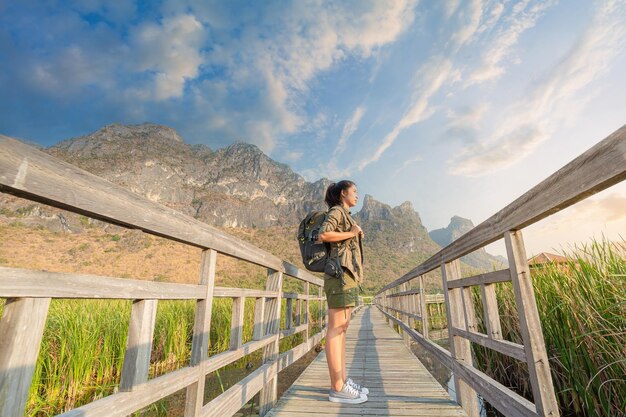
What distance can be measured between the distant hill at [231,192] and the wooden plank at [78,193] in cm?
4964

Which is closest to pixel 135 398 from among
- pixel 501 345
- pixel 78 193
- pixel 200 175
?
pixel 78 193

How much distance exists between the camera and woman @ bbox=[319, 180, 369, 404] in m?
2.13

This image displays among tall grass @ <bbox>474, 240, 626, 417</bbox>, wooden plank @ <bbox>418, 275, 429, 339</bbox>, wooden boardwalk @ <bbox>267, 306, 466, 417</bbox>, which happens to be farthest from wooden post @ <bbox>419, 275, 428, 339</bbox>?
tall grass @ <bbox>474, 240, 626, 417</bbox>

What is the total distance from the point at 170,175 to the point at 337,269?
277 feet

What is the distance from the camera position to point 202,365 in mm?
1319

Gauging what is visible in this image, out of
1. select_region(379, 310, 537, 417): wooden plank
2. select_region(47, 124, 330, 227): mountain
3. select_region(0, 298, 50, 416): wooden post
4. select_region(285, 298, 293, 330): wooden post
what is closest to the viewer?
select_region(0, 298, 50, 416): wooden post

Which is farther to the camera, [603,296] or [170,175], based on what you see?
[170,175]

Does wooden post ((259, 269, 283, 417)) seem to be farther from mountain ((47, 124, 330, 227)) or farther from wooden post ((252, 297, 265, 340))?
mountain ((47, 124, 330, 227))

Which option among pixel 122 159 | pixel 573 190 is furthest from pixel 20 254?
pixel 122 159

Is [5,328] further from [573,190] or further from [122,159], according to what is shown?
[122,159]

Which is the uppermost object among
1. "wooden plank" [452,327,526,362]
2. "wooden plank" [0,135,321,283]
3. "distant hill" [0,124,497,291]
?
"distant hill" [0,124,497,291]

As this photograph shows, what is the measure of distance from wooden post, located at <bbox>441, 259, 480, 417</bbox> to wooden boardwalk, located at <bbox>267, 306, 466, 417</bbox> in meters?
0.07

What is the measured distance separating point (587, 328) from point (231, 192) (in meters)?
91.3

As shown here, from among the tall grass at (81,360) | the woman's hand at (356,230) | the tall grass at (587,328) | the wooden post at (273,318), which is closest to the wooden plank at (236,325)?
the wooden post at (273,318)
